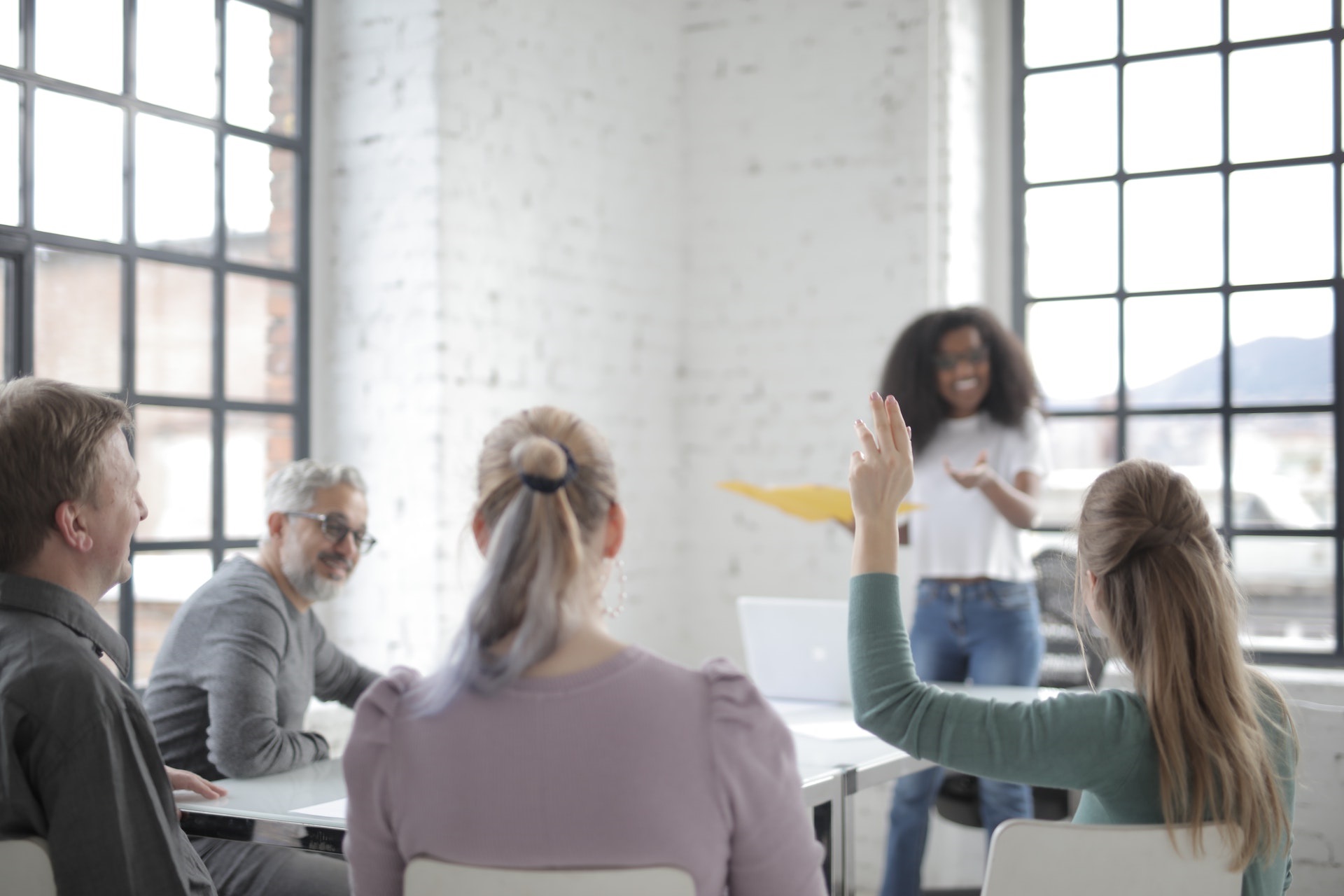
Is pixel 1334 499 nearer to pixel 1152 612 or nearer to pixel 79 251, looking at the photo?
pixel 1152 612

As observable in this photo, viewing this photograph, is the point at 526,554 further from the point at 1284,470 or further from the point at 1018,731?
the point at 1284,470

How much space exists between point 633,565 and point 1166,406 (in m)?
1.88

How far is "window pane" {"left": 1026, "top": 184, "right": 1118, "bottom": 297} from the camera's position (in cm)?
439

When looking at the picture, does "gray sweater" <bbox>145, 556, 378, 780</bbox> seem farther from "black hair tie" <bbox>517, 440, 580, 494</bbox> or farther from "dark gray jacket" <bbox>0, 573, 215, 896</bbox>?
"black hair tie" <bbox>517, 440, 580, 494</bbox>

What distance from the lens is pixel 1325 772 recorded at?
357 centimetres

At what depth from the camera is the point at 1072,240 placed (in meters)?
4.44

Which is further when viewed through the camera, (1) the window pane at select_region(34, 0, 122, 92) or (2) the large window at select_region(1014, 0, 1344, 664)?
(2) the large window at select_region(1014, 0, 1344, 664)

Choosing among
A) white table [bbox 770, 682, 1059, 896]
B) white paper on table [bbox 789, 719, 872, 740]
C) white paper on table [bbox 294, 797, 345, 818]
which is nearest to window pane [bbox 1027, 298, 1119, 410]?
white table [bbox 770, 682, 1059, 896]

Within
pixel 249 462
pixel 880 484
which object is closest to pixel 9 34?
pixel 249 462

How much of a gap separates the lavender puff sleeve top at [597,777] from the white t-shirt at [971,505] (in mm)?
2034

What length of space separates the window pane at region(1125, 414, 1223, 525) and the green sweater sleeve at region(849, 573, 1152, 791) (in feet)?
9.40

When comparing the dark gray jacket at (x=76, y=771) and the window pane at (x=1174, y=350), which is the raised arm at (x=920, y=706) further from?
the window pane at (x=1174, y=350)

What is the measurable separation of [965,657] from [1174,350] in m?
1.59

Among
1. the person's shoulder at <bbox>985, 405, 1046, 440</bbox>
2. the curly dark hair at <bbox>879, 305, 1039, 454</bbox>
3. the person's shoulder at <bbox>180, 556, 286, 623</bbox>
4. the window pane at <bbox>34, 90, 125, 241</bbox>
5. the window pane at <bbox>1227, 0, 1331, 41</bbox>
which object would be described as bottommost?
the person's shoulder at <bbox>180, 556, 286, 623</bbox>
